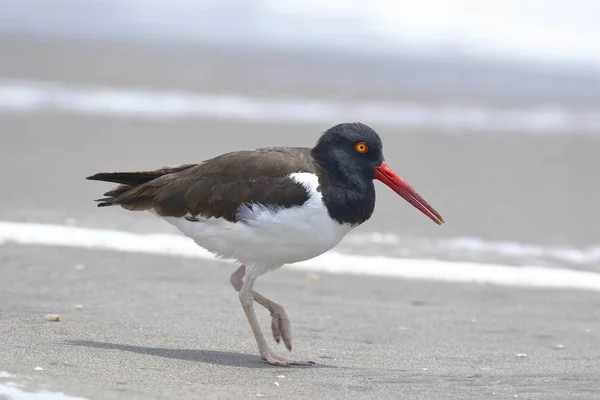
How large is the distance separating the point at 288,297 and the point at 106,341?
1997mm

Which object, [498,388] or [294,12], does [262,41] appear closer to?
[294,12]

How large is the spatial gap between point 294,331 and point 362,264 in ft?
6.35

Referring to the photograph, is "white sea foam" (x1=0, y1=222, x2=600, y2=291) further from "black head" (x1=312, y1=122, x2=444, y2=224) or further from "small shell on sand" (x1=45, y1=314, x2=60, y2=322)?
"black head" (x1=312, y1=122, x2=444, y2=224)

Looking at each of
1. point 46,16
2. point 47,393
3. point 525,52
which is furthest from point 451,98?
point 47,393

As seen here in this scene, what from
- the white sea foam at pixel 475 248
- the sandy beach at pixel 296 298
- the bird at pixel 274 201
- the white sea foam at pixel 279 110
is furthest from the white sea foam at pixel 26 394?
the white sea foam at pixel 279 110

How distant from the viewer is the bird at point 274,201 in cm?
592

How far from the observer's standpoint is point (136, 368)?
5.38 metres

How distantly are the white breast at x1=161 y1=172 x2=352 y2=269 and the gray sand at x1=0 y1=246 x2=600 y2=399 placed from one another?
0.61 meters

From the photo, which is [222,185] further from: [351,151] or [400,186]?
[400,186]

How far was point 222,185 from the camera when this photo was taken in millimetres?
6176

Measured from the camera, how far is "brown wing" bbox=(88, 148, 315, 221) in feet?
19.6

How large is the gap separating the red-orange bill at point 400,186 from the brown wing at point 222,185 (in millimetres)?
449

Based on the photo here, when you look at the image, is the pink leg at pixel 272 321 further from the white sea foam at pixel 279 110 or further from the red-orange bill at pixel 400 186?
the white sea foam at pixel 279 110

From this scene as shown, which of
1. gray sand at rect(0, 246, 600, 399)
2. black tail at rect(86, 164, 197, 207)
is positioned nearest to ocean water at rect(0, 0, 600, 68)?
gray sand at rect(0, 246, 600, 399)
